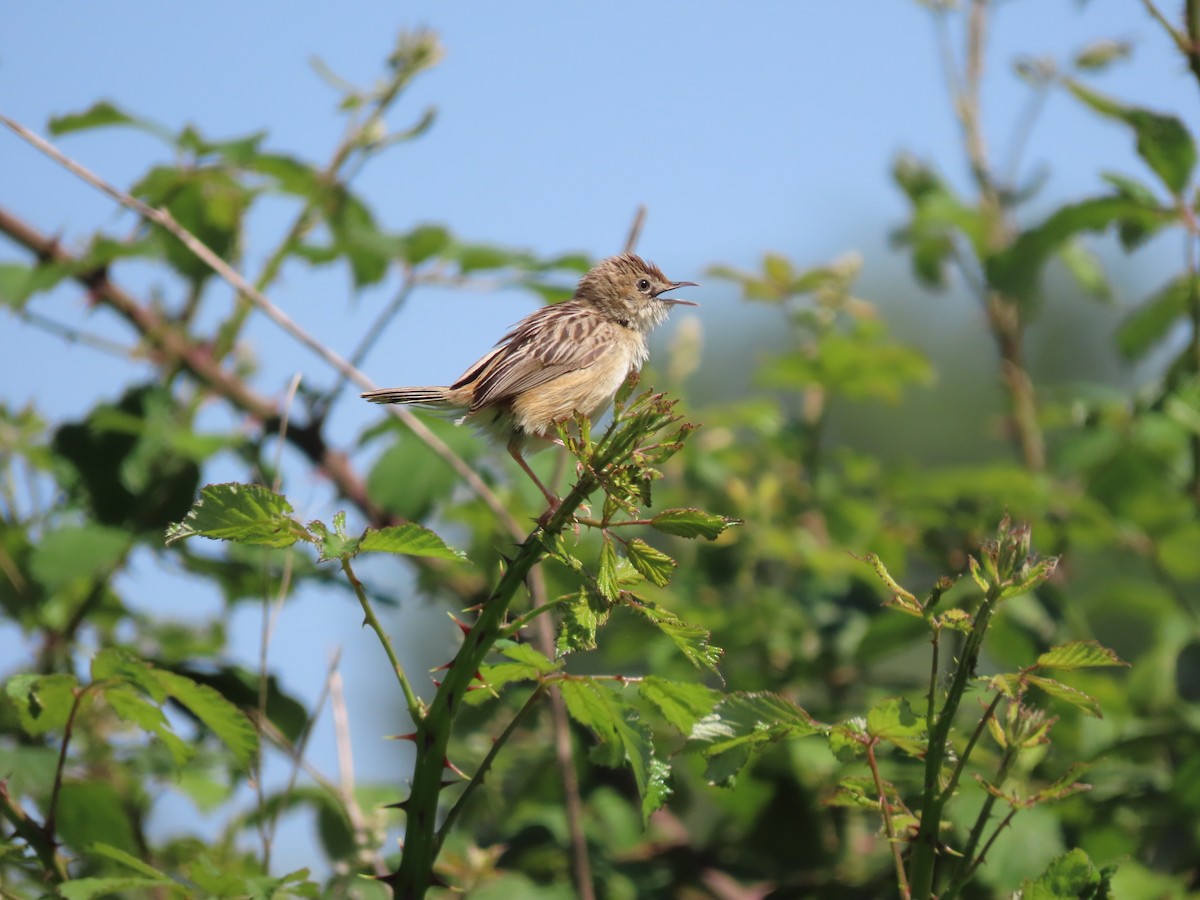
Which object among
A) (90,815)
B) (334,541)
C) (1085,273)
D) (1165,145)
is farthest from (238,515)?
(1085,273)

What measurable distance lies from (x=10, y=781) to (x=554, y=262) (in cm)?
249

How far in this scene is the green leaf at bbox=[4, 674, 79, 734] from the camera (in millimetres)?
2361

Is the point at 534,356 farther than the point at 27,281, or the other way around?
the point at 27,281

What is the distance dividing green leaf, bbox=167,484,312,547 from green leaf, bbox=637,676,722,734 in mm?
632

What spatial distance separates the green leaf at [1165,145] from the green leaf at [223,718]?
10.7ft

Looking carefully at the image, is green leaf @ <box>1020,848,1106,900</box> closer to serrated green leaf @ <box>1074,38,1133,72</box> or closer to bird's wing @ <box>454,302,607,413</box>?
bird's wing @ <box>454,302,607,413</box>

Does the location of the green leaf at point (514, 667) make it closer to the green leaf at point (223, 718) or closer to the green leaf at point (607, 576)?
the green leaf at point (607, 576)

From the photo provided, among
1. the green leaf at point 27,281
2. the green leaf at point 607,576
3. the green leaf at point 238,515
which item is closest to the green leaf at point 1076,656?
the green leaf at point 607,576

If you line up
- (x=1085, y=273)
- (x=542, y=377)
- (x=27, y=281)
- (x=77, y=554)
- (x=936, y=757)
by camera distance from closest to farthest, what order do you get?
(x=936, y=757) → (x=77, y=554) → (x=542, y=377) → (x=27, y=281) → (x=1085, y=273)

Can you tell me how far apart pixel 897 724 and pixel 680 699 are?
367mm

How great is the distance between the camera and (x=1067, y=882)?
1812 mm

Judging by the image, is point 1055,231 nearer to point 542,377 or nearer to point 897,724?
point 542,377

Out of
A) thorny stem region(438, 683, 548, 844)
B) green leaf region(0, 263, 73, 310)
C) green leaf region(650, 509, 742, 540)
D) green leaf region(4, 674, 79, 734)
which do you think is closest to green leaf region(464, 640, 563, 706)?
thorny stem region(438, 683, 548, 844)

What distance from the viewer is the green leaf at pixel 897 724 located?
186 centimetres
